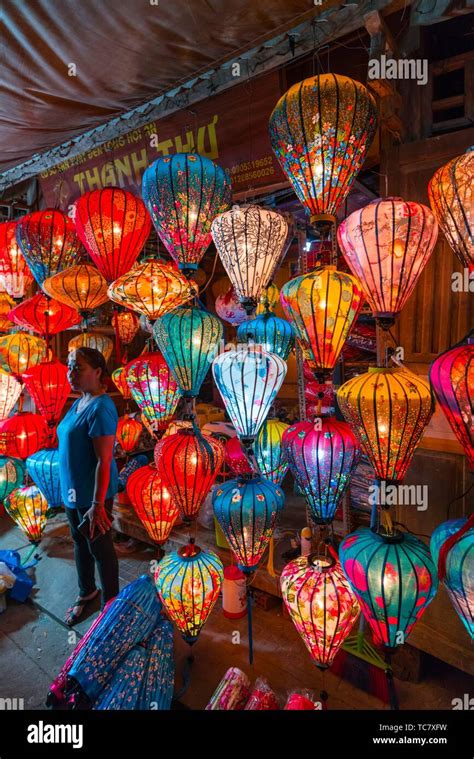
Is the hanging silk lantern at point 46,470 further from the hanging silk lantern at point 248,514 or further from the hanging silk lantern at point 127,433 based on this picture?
the hanging silk lantern at point 248,514

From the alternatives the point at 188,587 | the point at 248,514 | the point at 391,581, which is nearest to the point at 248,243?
the point at 248,514

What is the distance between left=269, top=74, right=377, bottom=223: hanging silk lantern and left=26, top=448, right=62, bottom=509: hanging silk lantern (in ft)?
9.34

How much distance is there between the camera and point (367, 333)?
4848 millimetres

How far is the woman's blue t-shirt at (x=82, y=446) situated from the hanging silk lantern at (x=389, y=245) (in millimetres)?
2085

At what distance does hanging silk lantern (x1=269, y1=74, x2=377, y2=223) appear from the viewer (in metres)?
1.54

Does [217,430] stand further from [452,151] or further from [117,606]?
[452,151]

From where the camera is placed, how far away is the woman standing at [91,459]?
281 centimetres

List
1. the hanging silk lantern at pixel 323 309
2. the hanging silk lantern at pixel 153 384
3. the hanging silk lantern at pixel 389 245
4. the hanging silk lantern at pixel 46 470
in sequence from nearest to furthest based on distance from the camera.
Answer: the hanging silk lantern at pixel 389 245 < the hanging silk lantern at pixel 323 309 < the hanging silk lantern at pixel 153 384 < the hanging silk lantern at pixel 46 470

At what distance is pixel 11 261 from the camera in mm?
3232

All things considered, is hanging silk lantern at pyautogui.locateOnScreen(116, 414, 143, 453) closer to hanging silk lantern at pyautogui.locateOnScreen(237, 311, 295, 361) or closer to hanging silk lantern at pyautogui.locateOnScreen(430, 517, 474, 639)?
hanging silk lantern at pyautogui.locateOnScreen(237, 311, 295, 361)

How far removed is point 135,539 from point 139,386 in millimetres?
3121

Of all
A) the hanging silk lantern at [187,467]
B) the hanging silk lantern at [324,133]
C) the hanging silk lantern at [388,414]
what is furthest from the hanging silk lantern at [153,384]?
the hanging silk lantern at [324,133]

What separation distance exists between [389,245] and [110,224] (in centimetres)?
170

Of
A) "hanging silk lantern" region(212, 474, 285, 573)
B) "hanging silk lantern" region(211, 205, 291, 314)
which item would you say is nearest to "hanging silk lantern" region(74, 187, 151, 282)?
"hanging silk lantern" region(211, 205, 291, 314)
